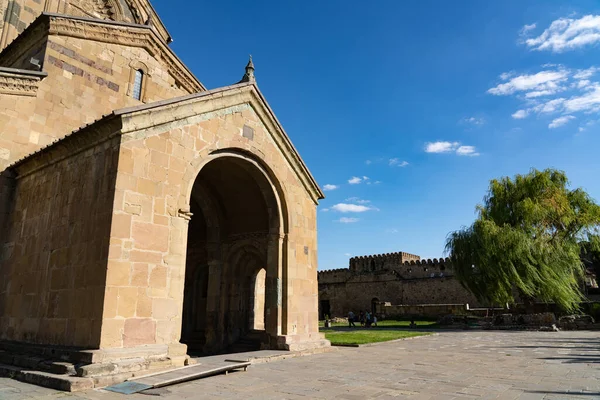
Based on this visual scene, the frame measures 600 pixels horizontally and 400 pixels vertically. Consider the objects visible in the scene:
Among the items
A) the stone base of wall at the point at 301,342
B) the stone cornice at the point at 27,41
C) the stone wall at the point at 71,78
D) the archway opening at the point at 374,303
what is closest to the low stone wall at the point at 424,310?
the archway opening at the point at 374,303

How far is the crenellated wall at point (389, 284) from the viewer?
30.0m

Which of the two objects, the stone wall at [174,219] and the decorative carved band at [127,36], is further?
the decorative carved band at [127,36]

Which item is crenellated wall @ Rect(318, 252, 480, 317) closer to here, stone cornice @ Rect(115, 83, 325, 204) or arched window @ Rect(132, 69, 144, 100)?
stone cornice @ Rect(115, 83, 325, 204)

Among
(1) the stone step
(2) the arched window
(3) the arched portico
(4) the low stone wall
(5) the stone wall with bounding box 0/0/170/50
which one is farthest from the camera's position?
(4) the low stone wall

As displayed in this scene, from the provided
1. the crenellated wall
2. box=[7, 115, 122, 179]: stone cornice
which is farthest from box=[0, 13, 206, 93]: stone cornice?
the crenellated wall

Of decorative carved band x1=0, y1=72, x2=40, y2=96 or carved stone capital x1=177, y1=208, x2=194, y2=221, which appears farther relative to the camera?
decorative carved band x1=0, y1=72, x2=40, y2=96

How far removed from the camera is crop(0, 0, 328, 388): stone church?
20.7 ft

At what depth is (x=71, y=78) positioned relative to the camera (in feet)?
34.3

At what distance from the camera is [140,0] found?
56.5 feet

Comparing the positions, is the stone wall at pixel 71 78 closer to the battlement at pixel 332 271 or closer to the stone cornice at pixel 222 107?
the stone cornice at pixel 222 107

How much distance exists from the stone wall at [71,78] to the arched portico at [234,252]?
147 inches

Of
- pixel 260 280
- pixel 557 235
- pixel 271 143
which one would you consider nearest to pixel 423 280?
pixel 557 235

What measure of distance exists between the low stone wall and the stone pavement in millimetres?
17577

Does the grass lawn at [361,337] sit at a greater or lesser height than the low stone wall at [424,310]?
lesser
